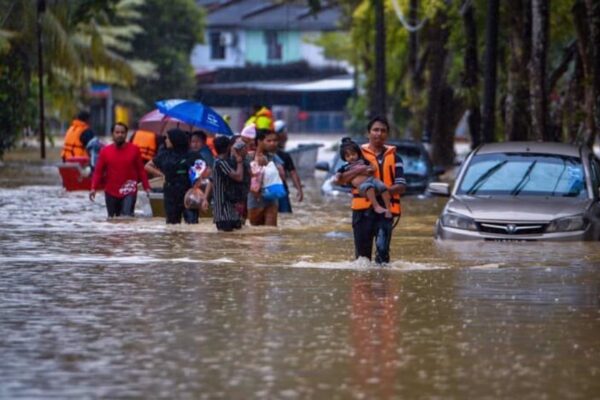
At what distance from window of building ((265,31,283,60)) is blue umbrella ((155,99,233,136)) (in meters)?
86.4

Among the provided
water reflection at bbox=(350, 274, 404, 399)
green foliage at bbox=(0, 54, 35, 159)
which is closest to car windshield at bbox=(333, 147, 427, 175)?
water reflection at bbox=(350, 274, 404, 399)

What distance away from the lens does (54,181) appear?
4147 cm

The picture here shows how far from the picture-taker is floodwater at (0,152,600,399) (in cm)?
1103

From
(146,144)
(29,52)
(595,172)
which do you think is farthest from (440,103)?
(595,172)

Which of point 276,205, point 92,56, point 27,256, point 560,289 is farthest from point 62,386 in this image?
point 92,56

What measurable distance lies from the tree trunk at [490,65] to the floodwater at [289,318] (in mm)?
10095

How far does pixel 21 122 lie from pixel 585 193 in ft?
109

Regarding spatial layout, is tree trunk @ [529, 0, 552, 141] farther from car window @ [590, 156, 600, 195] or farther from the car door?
car window @ [590, 156, 600, 195]

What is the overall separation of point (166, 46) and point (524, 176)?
7336cm

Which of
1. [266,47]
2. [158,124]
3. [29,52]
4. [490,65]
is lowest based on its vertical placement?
[158,124]

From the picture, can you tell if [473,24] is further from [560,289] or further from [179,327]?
[179,327]

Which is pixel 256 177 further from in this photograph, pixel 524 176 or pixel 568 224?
pixel 568 224

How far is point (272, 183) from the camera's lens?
23.4 metres

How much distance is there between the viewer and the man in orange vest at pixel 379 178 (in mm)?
17391
